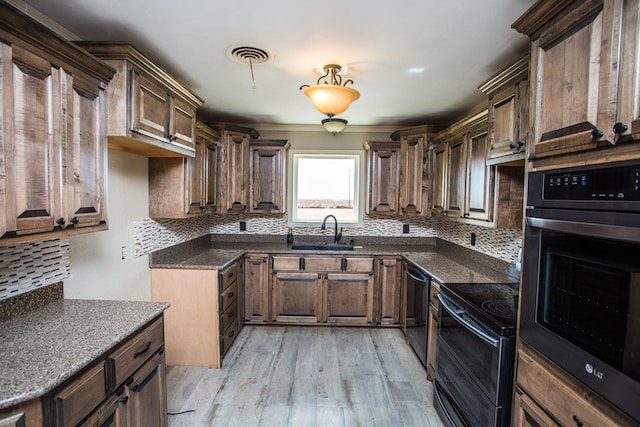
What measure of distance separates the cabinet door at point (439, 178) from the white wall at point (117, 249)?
2.73m

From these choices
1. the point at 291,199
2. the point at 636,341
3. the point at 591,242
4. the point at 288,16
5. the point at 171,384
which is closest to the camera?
the point at 636,341

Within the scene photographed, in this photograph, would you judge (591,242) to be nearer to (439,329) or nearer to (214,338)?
(439,329)

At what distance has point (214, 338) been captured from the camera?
9.19 feet

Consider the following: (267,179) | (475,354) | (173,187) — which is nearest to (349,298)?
(267,179)

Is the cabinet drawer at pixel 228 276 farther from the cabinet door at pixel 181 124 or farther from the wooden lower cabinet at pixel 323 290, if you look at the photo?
the cabinet door at pixel 181 124

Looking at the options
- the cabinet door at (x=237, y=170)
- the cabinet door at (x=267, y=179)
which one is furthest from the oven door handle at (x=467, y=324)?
the cabinet door at (x=237, y=170)

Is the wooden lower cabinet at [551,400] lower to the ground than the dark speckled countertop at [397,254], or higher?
lower

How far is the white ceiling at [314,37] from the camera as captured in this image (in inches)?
61.6

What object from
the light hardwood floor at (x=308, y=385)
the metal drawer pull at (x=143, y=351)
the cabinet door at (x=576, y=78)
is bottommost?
the light hardwood floor at (x=308, y=385)

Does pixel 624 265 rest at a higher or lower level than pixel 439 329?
higher

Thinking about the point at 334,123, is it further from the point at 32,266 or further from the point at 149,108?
the point at 32,266

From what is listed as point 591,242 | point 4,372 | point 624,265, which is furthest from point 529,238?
point 4,372

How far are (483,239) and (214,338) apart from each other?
258cm

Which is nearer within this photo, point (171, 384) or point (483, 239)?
point (171, 384)
